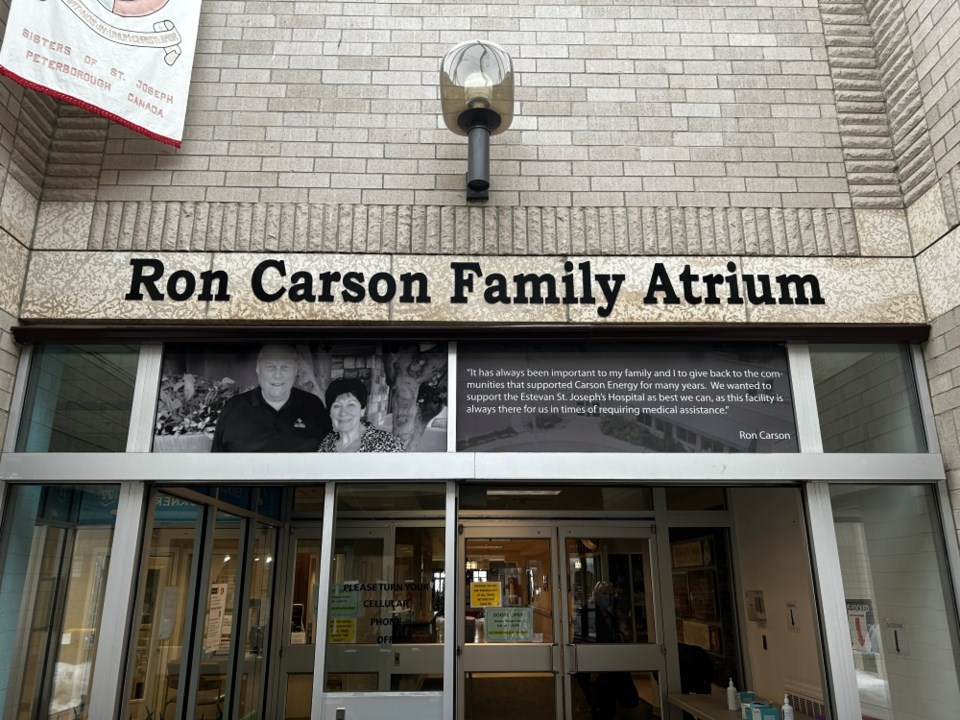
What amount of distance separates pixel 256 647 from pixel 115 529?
2.82m

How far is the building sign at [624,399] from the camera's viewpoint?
14.1 ft

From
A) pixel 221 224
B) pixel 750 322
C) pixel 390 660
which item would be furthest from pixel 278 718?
pixel 750 322

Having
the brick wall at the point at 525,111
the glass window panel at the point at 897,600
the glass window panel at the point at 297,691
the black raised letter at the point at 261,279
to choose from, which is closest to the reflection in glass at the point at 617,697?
the glass window panel at the point at 297,691

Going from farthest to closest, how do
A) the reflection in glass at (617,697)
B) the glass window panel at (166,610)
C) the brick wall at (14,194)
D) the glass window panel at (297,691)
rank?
the reflection in glass at (617,697) < the glass window panel at (297,691) < the glass window panel at (166,610) < the brick wall at (14,194)

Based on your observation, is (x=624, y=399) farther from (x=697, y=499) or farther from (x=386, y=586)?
(x=697, y=499)

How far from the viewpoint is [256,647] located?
6.38 m

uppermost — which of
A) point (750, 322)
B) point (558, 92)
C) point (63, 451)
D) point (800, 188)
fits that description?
point (558, 92)

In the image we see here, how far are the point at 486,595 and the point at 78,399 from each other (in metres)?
4.42

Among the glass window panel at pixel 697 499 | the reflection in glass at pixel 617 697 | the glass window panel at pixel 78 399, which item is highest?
the glass window panel at pixel 78 399

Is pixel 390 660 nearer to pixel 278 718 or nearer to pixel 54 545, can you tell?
pixel 54 545

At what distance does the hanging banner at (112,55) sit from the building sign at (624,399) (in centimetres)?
255

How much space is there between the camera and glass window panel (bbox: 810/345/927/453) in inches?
171

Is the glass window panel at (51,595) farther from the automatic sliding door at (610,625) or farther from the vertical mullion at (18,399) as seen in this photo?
the automatic sliding door at (610,625)

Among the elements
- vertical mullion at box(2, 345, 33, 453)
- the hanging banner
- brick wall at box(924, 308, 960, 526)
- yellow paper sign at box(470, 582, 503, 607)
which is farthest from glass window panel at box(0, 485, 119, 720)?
brick wall at box(924, 308, 960, 526)
